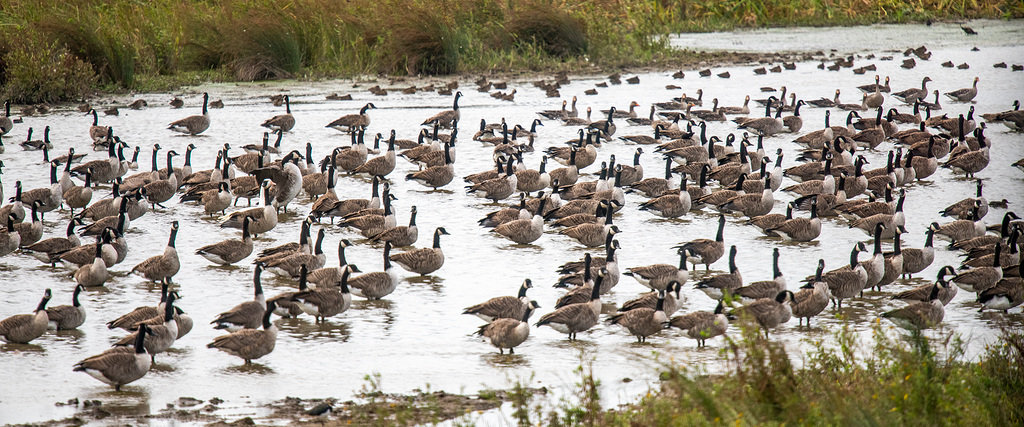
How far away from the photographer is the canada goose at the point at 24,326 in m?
8.23

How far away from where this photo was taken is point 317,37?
29.9 metres

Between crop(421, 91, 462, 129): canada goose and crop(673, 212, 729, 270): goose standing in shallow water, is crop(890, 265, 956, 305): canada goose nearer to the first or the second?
crop(673, 212, 729, 270): goose standing in shallow water

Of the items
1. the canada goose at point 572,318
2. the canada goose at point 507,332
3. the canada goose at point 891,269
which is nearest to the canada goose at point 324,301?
the canada goose at point 507,332

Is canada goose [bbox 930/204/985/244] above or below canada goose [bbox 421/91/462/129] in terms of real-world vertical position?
below

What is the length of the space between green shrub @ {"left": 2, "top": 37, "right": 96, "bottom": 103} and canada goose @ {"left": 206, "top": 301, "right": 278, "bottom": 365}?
18048 mm

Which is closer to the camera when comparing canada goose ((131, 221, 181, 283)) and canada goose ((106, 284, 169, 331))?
canada goose ((106, 284, 169, 331))

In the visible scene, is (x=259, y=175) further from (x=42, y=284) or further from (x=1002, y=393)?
(x=1002, y=393)

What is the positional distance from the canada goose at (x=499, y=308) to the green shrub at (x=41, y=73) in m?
18.3

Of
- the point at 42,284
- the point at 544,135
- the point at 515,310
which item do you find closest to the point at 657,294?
the point at 515,310

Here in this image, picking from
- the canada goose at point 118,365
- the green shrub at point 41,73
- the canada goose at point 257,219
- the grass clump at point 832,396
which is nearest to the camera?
the grass clump at point 832,396

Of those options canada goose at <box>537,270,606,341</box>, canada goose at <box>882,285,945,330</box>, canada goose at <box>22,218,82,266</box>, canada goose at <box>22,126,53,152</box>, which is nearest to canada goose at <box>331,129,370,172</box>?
canada goose at <box>22,126,53,152</box>

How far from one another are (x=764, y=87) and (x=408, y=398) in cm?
2101

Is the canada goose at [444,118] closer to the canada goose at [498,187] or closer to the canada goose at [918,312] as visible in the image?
the canada goose at [498,187]

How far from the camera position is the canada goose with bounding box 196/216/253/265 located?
36.3ft
